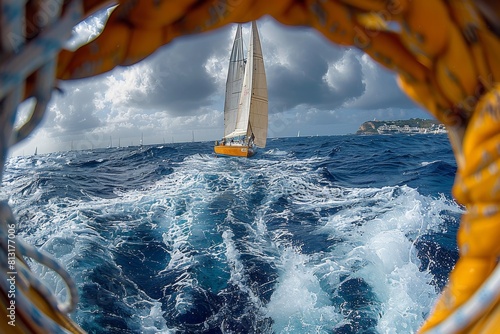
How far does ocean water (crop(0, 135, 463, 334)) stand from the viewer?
507 centimetres

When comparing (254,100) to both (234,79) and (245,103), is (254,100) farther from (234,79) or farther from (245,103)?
(234,79)

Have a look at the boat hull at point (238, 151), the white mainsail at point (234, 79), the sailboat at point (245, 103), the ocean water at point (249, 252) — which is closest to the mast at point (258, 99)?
the sailboat at point (245, 103)

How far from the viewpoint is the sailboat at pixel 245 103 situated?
2706 cm

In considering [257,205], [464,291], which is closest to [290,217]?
[257,205]

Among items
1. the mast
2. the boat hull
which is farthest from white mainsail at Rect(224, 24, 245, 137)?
the boat hull

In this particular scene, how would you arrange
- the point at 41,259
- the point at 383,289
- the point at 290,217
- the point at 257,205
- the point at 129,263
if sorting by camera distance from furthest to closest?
the point at 257,205 → the point at 290,217 → the point at 129,263 → the point at 383,289 → the point at 41,259

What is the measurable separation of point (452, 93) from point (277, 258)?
625 cm

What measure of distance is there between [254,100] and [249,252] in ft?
72.9

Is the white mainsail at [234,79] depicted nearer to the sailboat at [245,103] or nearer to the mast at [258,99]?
the sailboat at [245,103]

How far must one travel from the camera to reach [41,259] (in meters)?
1.00

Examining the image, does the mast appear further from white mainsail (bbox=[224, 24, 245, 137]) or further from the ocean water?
the ocean water

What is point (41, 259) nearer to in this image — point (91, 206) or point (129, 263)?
point (129, 263)

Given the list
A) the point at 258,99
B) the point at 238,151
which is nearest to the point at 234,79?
the point at 258,99

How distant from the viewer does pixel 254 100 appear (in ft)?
92.1
